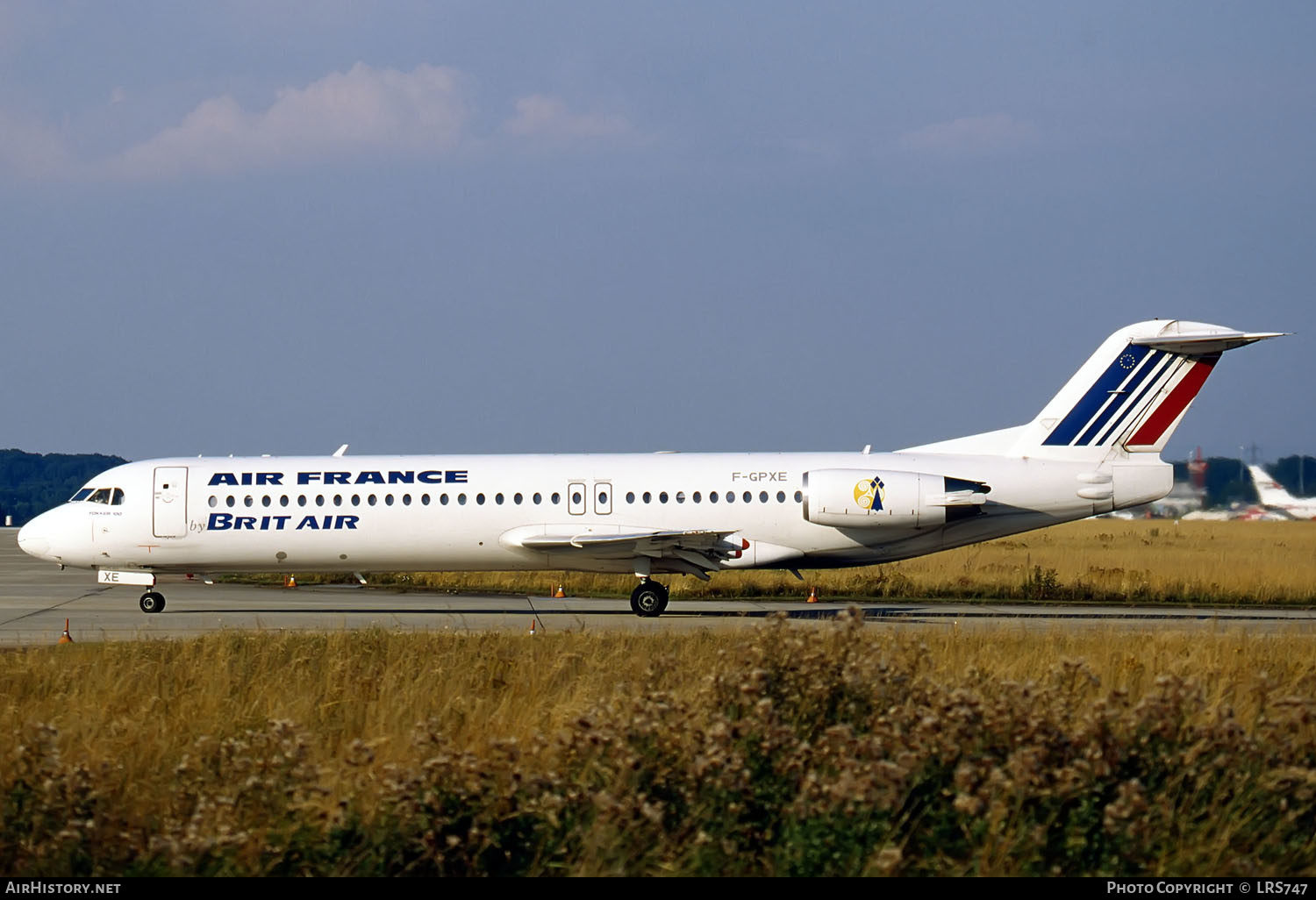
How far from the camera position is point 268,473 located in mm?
24938

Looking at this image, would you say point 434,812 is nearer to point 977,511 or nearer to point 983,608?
point 977,511

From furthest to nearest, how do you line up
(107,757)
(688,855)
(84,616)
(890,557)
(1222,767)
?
(890,557)
(84,616)
(107,757)
(1222,767)
(688,855)

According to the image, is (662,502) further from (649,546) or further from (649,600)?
(649,600)

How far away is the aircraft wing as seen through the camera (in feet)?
76.6

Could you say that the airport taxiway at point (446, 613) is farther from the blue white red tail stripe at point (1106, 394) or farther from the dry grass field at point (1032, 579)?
the blue white red tail stripe at point (1106, 394)

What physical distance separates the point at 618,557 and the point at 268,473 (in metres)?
7.15

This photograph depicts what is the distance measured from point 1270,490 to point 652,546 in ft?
104

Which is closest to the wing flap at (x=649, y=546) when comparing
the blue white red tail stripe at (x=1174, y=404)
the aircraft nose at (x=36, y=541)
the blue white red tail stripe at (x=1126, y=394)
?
the blue white red tail stripe at (x=1126, y=394)

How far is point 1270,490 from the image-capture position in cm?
4594

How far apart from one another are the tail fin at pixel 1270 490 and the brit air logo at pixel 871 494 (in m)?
28.1

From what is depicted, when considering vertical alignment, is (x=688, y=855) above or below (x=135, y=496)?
below

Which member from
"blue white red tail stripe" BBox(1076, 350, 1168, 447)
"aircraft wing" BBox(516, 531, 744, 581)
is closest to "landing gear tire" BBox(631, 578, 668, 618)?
"aircraft wing" BBox(516, 531, 744, 581)

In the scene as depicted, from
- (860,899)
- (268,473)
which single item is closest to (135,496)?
(268,473)

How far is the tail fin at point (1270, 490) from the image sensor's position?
45556mm
